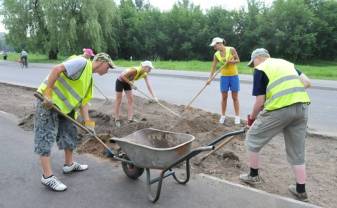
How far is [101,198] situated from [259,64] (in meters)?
2.36

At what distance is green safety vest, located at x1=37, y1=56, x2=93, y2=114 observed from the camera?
4652 mm

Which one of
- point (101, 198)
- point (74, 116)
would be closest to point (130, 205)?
point (101, 198)

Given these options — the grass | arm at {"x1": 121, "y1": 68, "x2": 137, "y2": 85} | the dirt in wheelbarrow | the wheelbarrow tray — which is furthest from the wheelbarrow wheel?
the grass

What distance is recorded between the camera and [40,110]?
4.62 meters

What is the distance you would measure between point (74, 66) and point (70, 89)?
341 mm

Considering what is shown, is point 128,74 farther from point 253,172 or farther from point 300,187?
point 300,187

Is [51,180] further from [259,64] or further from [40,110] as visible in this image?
[259,64]

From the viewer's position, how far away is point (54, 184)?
183 inches

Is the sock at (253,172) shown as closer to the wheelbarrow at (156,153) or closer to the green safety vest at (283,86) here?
the wheelbarrow at (156,153)

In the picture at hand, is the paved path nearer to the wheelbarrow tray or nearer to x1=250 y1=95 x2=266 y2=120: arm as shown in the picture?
the wheelbarrow tray

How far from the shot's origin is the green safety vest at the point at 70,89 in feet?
15.3

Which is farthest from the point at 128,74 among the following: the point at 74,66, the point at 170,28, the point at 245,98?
the point at 170,28

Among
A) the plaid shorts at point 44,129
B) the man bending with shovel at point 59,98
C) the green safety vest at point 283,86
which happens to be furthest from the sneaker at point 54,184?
the green safety vest at point 283,86

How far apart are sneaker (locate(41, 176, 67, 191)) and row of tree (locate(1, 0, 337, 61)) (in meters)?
30.8
